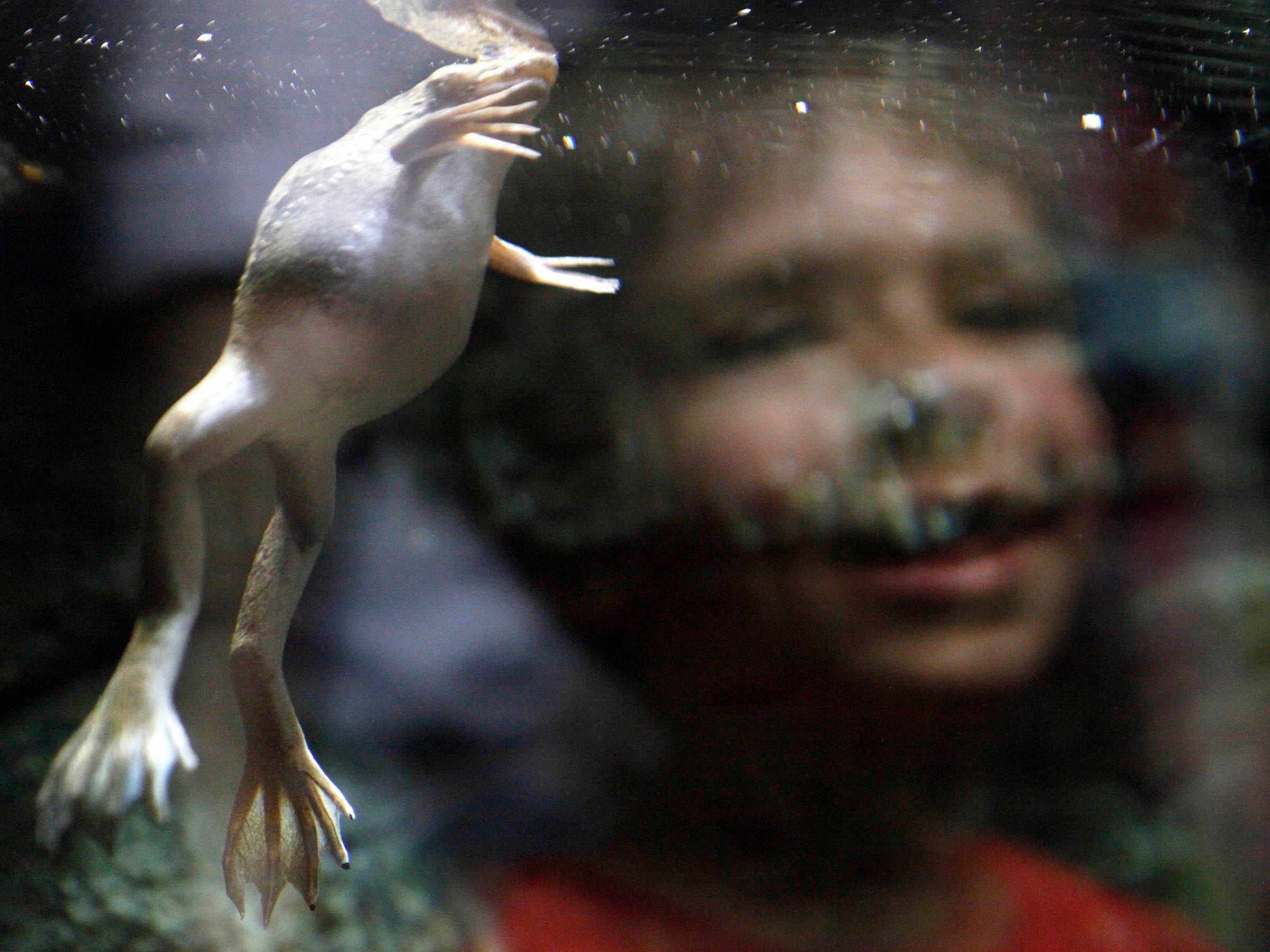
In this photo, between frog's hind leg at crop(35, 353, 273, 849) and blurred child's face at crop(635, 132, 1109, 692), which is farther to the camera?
blurred child's face at crop(635, 132, 1109, 692)

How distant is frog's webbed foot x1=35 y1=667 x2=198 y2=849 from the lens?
0.37 metres

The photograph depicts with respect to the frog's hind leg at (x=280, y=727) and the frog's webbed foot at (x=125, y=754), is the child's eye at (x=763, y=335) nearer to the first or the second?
the frog's hind leg at (x=280, y=727)

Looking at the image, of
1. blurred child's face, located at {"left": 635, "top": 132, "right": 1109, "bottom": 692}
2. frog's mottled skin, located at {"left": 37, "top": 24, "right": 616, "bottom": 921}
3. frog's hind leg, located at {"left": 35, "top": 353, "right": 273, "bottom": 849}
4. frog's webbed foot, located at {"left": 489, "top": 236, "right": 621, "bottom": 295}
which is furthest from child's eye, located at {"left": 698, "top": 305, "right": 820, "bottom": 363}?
frog's hind leg, located at {"left": 35, "top": 353, "right": 273, "bottom": 849}

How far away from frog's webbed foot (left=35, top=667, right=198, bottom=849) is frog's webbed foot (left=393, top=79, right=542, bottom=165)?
0.86 feet

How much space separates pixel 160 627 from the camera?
0.38 metres

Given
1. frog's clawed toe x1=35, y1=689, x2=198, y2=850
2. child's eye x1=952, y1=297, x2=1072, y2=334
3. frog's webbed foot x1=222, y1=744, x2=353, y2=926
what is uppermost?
child's eye x1=952, y1=297, x2=1072, y2=334

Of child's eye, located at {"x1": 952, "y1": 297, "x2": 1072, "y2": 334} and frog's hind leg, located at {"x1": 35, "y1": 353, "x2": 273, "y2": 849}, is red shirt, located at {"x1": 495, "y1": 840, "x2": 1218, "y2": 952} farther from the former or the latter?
child's eye, located at {"x1": 952, "y1": 297, "x2": 1072, "y2": 334}

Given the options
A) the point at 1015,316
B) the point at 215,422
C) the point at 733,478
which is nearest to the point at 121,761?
the point at 215,422

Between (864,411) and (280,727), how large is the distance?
1.44 ft

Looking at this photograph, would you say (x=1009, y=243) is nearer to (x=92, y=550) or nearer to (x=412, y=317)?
(x=412, y=317)

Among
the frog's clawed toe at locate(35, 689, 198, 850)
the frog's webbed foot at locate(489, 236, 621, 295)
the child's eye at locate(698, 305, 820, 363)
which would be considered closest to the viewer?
the frog's clawed toe at locate(35, 689, 198, 850)

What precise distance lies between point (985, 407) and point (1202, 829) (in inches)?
20.7

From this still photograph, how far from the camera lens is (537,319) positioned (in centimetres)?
59

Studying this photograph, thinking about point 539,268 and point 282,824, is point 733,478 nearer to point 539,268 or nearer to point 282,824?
point 539,268
